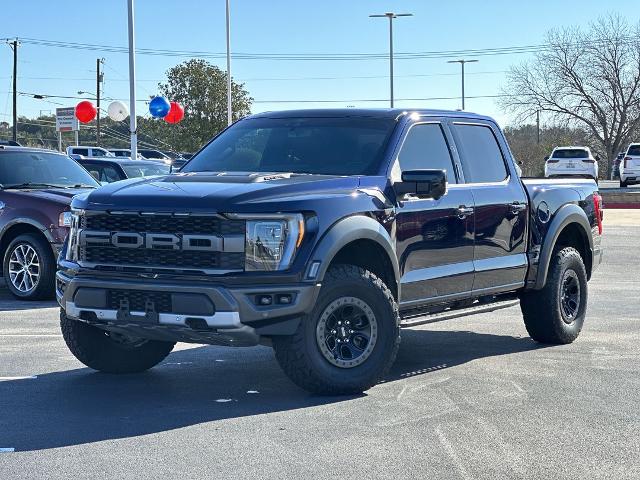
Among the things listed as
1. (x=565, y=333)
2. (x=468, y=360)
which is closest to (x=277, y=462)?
(x=468, y=360)

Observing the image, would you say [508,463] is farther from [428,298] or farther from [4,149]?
[4,149]

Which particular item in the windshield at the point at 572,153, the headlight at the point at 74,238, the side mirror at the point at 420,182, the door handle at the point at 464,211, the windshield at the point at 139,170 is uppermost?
the windshield at the point at 572,153

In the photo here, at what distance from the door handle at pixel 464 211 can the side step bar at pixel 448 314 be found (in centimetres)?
70

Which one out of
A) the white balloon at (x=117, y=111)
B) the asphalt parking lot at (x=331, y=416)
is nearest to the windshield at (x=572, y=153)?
the white balloon at (x=117, y=111)

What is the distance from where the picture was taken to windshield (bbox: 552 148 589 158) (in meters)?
42.6

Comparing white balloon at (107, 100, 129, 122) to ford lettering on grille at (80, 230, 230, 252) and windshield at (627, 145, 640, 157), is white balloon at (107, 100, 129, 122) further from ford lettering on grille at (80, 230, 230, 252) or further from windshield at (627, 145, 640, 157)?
ford lettering on grille at (80, 230, 230, 252)

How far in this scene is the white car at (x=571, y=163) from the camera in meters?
41.7

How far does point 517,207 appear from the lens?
8938 millimetres

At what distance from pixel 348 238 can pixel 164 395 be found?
5.19 ft

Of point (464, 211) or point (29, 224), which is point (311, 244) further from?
point (29, 224)

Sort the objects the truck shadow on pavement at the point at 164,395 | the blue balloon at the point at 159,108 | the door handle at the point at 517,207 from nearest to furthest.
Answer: the truck shadow on pavement at the point at 164,395
the door handle at the point at 517,207
the blue balloon at the point at 159,108

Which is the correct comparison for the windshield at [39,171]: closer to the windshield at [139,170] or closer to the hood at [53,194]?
the hood at [53,194]

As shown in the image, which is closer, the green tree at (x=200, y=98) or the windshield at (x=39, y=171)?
the windshield at (x=39, y=171)

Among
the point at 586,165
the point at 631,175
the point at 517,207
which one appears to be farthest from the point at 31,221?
the point at 631,175
